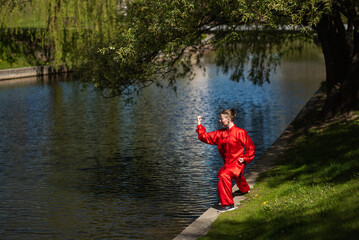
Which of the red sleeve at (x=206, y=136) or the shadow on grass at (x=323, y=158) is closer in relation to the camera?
the red sleeve at (x=206, y=136)

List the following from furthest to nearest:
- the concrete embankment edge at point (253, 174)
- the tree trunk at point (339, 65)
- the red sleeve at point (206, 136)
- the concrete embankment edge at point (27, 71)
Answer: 1. the concrete embankment edge at point (27, 71)
2. the tree trunk at point (339, 65)
3. the red sleeve at point (206, 136)
4. the concrete embankment edge at point (253, 174)

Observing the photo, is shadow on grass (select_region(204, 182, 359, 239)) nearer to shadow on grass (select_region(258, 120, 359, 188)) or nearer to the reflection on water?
shadow on grass (select_region(258, 120, 359, 188))

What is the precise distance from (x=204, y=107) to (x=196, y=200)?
15.9 m

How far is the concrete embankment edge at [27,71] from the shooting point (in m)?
41.7

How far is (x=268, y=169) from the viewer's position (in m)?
12.6

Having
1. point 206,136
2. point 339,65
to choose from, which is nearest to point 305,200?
point 206,136

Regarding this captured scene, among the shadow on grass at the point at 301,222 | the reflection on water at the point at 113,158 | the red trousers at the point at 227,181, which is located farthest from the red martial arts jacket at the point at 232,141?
the reflection on water at the point at 113,158

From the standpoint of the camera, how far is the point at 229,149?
32.3 ft

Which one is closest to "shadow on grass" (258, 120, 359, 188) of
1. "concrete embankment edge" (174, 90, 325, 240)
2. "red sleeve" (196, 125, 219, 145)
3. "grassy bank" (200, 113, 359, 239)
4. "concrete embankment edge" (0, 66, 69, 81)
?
"grassy bank" (200, 113, 359, 239)

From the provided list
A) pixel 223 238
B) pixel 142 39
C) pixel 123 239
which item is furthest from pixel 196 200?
pixel 142 39

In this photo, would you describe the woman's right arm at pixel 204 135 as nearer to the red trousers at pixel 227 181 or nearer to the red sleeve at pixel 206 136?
the red sleeve at pixel 206 136

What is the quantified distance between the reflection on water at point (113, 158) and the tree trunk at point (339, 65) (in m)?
2.23

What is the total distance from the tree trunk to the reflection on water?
223cm

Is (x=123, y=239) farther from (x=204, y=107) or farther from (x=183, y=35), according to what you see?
(x=204, y=107)
